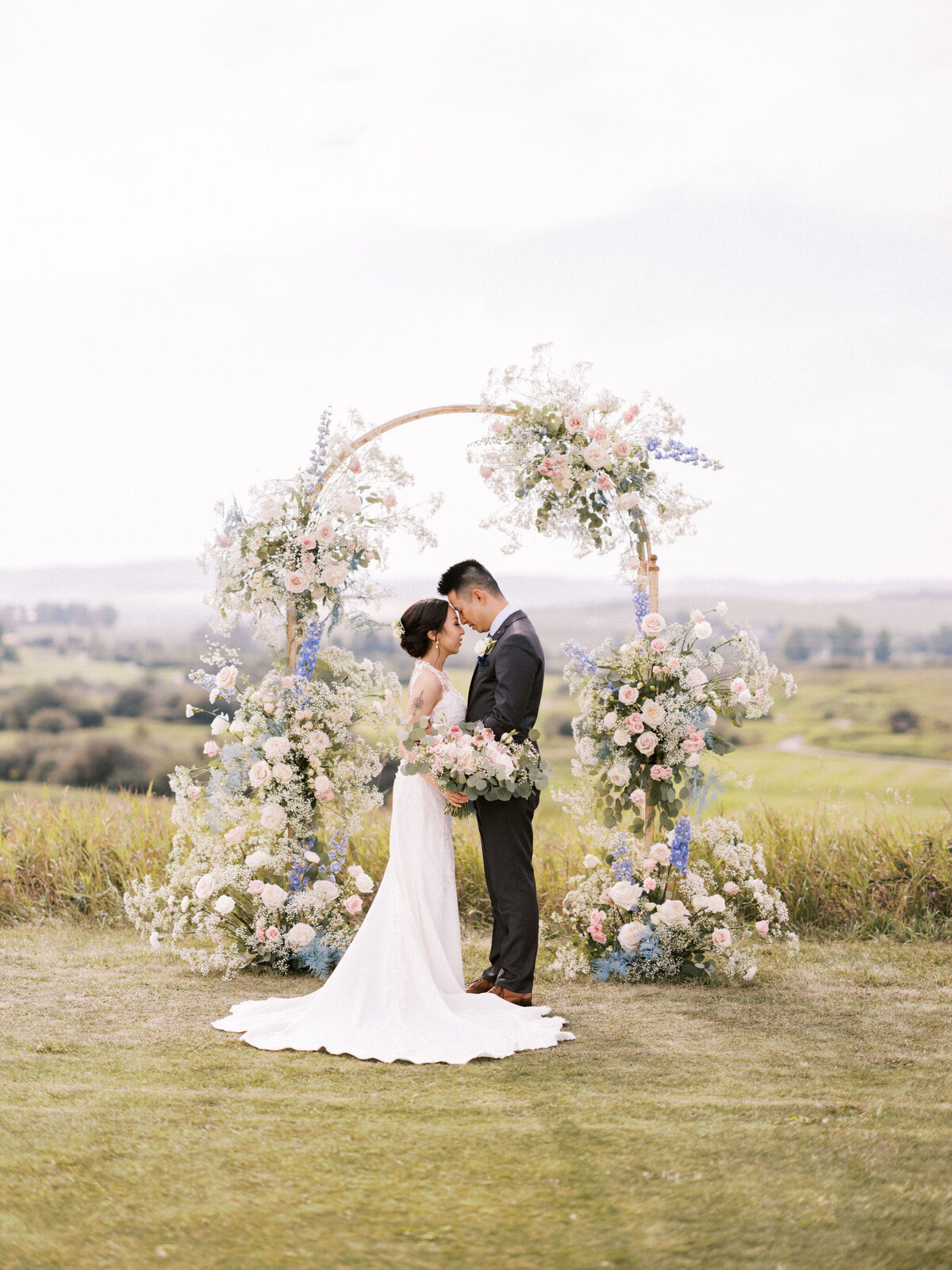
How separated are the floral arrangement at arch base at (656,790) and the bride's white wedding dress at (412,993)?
3.04 ft

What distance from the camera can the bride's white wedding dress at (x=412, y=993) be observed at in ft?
16.8

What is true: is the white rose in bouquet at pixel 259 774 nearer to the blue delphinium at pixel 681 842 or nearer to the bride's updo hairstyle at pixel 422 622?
the bride's updo hairstyle at pixel 422 622

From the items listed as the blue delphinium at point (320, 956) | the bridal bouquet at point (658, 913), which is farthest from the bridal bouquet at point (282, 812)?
the bridal bouquet at point (658, 913)

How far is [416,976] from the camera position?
Result: 5.37m

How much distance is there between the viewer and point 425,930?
18.1 feet

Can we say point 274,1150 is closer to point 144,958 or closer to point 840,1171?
point 840,1171

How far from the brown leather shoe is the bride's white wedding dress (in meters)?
0.06

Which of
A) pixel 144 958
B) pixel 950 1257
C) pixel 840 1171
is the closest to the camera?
pixel 950 1257

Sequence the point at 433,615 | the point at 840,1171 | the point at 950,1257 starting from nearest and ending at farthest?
the point at 950,1257
the point at 840,1171
the point at 433,615

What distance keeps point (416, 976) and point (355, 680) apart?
2.06 m

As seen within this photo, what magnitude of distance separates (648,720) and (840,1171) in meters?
2.97

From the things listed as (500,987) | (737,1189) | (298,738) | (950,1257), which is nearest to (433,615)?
(298,738)

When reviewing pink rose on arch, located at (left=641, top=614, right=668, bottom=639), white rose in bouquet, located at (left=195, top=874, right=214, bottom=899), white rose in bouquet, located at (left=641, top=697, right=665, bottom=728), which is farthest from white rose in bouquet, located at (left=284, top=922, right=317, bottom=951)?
pink rose on arch, located at (left=641, top=614, right=668, bottom=639)

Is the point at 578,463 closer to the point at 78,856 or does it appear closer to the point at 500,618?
the point at 500,618
